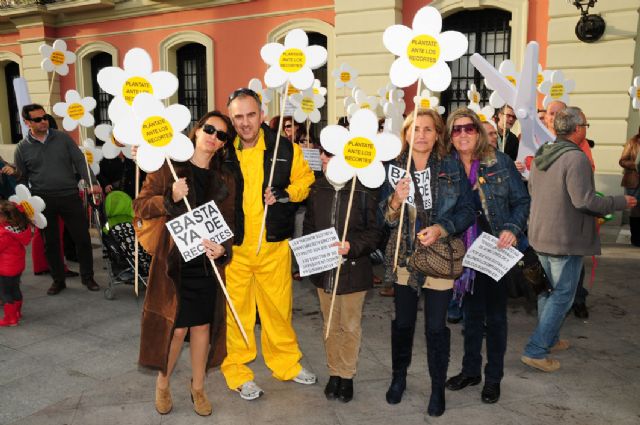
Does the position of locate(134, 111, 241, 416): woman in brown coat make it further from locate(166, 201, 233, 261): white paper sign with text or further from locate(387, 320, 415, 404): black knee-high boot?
locate(387, 320, 415, 404): black knee-high boot

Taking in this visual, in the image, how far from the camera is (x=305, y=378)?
3787 mm

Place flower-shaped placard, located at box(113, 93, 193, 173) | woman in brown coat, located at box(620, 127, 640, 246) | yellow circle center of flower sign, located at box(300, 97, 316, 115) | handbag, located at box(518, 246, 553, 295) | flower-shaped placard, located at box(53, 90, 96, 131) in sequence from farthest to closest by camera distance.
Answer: woman in brown coat, located at box(620, 127, 640, 246) → yellow circle center of flower sign, located at box(300, 97, 316, 115) → flower-shaped placard, located at box(53, 90, 96, 131) → handbag, located at box(518, 246, 553, 295) → flower-shaped placard, located at box(113, 93, 193, 173)

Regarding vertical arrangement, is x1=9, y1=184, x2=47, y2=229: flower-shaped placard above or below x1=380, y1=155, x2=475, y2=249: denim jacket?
below

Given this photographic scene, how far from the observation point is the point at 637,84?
24.1ft

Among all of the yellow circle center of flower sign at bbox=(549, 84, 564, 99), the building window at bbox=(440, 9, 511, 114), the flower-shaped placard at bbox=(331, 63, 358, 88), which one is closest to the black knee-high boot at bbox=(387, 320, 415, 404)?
the yellow circle center of flower sign at bbox=(549, 84, 564, 99)

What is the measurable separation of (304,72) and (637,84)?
5.65 meters

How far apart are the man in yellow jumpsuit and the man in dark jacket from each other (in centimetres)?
321

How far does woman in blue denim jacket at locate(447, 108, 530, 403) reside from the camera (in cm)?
334

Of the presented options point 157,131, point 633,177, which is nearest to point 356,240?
point 157,131

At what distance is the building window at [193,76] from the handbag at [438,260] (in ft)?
37.9

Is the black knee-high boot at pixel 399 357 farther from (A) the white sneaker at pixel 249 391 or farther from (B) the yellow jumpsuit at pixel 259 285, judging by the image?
(A) the white sneaker at pixel 249 391

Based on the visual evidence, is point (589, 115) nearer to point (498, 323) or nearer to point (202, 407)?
point (498, 323)

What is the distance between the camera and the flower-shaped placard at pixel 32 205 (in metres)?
5.27

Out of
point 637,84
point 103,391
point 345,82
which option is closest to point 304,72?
point 103,391
